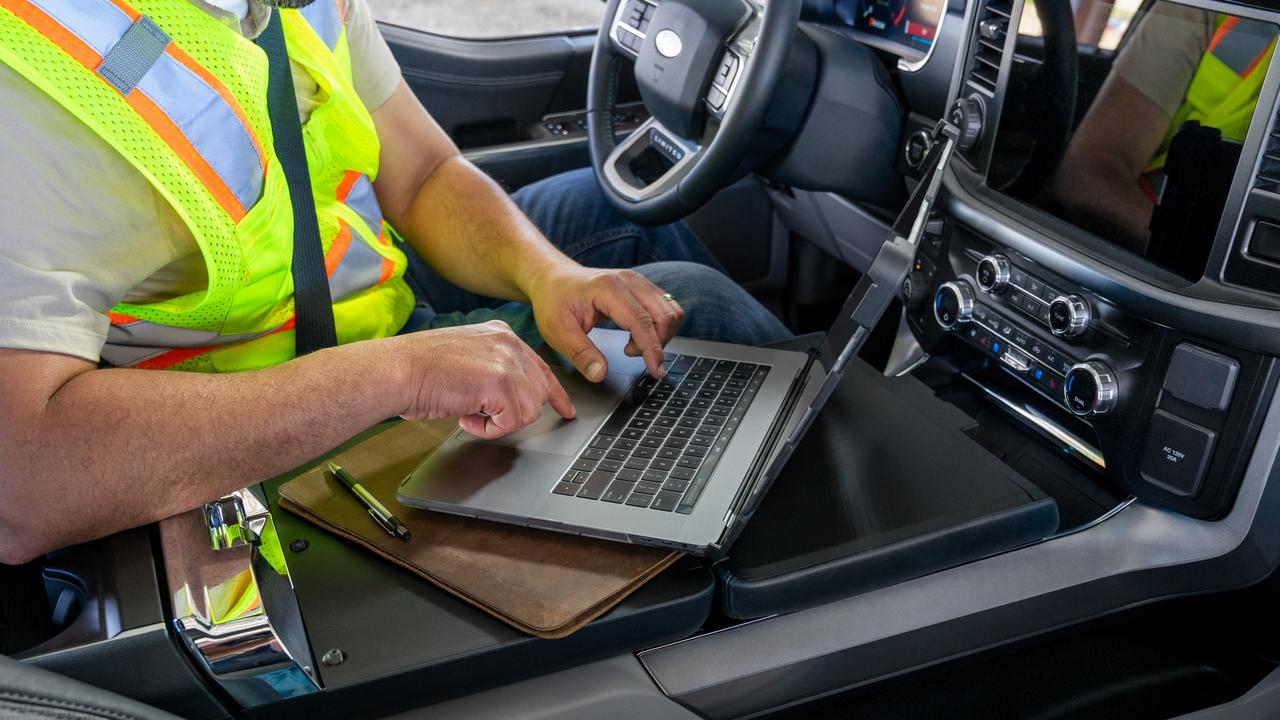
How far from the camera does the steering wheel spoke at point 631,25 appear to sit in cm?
154

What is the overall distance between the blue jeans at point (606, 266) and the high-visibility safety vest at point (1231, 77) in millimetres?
526

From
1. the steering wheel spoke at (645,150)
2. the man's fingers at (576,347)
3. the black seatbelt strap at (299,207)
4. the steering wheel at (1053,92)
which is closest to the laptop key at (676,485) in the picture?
the man's fingers at (576,347)

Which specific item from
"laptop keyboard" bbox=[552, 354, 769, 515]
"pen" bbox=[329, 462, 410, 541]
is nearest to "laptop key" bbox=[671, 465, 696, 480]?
"laptop keyboard" bbox=[552, 354, 769, 515]

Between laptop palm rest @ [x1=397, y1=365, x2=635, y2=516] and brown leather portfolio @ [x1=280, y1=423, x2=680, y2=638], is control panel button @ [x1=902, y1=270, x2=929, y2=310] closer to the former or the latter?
laptop palm rest @ [x1=397, y1=365, x2=635, y2=516]

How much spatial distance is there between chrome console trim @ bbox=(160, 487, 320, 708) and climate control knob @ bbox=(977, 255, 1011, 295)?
774 mm

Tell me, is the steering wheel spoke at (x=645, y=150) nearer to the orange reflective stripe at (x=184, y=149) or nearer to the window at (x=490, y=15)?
the window at (x=490, y=15)

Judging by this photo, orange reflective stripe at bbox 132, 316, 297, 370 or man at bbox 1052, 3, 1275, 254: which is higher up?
man at bbox 1052, 3, 1275, 254

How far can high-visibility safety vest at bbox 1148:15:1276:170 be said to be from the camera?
0.80m

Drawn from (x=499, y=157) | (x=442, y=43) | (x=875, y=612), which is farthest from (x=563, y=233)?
(x=875, y=612)

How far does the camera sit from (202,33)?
0.87 meters

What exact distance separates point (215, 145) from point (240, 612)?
0.41 m

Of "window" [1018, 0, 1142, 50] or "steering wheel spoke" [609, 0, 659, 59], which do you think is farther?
"steering wheel spoke" [609, 0, 659, 59]

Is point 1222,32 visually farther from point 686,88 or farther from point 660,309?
point 686,88

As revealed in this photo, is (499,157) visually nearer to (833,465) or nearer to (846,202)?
(846,202)
